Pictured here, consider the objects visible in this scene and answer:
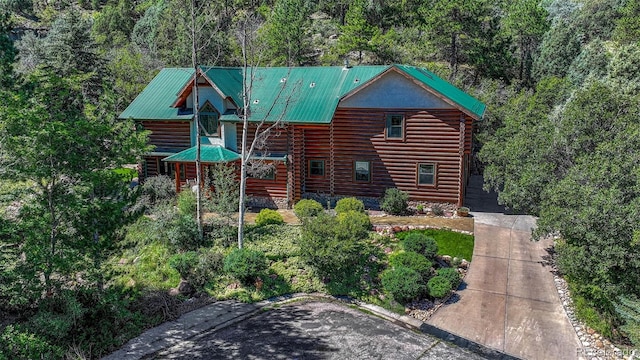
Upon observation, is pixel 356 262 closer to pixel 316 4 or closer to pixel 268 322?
→ pixel 268 322

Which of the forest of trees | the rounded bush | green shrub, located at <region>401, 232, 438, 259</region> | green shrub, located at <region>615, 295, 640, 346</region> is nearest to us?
green shrub, located at <region>615, 295, 640, 346</region>

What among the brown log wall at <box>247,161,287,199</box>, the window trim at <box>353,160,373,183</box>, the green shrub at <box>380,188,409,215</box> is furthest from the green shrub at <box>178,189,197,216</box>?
the green shrub at <box>380,188,409,215</box>

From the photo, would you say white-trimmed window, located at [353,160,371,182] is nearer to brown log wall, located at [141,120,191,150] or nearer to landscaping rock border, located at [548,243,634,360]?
brown log wall, located at [141,120,191,150]

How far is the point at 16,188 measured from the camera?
13.2 metres

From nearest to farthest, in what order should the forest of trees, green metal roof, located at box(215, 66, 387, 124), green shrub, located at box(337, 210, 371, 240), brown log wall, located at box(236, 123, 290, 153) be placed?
the forest of trees, green shrub, located at box(337, 210, 371, 240), green metal roof, located at box(215, 66, 387, 124), brown log wall, located at box(236, 123, 290, 153)

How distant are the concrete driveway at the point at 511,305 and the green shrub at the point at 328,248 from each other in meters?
Result: 3.74

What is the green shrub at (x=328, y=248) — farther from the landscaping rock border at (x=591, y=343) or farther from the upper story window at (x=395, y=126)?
the upper story window at (x=395, y=126)

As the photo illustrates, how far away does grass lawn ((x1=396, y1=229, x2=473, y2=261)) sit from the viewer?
20.1m

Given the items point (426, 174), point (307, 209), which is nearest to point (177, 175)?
point (307, 209)

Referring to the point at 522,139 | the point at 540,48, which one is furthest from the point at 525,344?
the point at 540,48

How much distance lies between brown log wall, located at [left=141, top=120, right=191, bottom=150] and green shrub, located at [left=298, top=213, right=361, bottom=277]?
1325 cm

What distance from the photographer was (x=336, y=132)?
2652 centimetres

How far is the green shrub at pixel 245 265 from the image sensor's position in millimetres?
17172

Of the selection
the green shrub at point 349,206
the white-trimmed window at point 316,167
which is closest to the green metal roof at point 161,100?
the white-trimmed window at point 316,167
